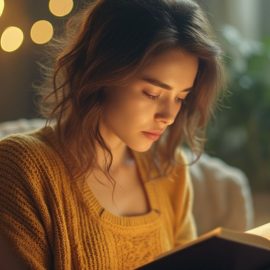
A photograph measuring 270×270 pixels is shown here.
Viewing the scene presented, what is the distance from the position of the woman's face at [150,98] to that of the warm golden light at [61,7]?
23.2 inches

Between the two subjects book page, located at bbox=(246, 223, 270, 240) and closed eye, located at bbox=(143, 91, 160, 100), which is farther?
closed eye, located at bbox=(143, 91, 160, 100)

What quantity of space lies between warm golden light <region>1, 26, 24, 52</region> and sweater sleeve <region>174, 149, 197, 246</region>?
0.73 meters

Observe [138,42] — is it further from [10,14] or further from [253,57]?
[253,57]

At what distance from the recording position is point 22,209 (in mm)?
1172

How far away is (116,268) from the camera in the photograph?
1296 millimetres

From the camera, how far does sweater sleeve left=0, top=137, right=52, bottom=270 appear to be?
3.80 feet

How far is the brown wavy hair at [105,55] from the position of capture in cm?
118

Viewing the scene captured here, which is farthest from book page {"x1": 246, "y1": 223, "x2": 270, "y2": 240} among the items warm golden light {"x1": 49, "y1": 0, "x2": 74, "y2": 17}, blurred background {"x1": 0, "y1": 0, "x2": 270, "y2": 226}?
blurred background {"x1": 0, "y1": 0, "x2": 270, "y2": 226}

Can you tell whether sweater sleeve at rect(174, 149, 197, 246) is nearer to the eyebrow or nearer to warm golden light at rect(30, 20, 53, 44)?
the eyebrow

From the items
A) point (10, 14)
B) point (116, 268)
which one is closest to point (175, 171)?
point (116, 268)

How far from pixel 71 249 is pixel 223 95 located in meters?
0.58

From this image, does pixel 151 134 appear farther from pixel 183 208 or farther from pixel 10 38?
pixel 10 38

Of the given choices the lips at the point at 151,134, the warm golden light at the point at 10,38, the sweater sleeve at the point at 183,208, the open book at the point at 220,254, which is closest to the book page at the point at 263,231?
the open book at the point at 220,254

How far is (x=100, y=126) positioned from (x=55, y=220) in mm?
257
